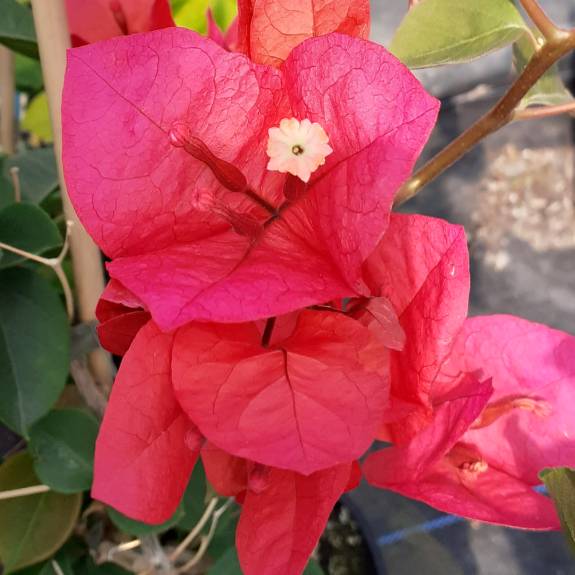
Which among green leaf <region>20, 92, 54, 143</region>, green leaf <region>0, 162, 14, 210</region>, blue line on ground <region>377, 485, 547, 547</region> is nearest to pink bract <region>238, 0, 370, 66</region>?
green leaf <region>0, 162, 14, 210</region>

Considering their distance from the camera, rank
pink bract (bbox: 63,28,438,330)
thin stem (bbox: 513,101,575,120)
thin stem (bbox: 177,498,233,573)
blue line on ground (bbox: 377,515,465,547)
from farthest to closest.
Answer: blue line on ground (bbox: 377,515,465,547) < thin stem (bbox: 177,498,233,573) < thin stem (bbox: 513,101,575,120) < pink bract (bbox: 63,28,438,330)

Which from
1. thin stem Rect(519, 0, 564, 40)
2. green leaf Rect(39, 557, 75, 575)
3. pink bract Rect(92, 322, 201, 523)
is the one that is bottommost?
green leaf Rect(39, 557, 75, 575)

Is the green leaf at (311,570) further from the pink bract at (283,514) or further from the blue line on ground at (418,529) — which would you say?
the blue line on ground at (418,529)

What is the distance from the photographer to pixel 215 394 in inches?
14.6

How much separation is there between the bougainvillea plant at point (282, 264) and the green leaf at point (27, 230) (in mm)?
185

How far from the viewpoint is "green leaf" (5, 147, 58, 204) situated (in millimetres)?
735

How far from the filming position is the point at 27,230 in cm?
55

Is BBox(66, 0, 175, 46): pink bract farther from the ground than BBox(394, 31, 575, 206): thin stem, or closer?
farther from the ground

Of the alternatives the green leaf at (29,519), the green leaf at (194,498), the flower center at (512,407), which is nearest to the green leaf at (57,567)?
the green leaf at (29,519)

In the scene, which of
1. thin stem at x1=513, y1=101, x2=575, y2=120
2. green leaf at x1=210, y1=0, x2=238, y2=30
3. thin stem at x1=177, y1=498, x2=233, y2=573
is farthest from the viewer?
green leaf at x1=210, y1=0, x2=238, y2=30

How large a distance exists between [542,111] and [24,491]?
1.72ft

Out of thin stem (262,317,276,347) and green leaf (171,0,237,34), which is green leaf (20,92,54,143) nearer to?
green leaf (171,0,237,34)

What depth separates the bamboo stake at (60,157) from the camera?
0.46m

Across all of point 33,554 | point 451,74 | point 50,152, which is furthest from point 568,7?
point 33,554
